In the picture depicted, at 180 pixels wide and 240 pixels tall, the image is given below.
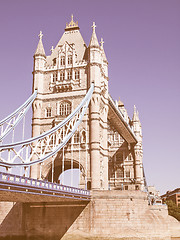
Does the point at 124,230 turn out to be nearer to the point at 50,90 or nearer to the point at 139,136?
the point at 50,90

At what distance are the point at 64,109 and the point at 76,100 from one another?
202 cm

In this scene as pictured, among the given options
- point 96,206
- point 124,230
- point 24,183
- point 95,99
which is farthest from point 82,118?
point 24,183

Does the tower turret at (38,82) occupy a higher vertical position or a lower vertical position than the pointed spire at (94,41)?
lower

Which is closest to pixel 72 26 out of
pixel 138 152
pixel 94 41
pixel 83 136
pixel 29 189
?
pixel 94 41

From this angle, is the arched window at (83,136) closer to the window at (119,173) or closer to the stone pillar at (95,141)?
the stone pillar at (95,141)

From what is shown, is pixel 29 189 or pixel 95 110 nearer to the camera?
pixel 29 189

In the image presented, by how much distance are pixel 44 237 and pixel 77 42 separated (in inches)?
1104

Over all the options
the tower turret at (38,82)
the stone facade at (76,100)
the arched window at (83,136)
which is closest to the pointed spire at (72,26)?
the stone facade at (76,100)

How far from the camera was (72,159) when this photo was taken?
41.5 meters

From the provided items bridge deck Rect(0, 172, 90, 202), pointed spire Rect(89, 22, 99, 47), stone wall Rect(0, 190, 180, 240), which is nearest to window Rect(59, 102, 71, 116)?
pointed spire Rect(89, 22, 99, 47)

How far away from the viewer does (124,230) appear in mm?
36031

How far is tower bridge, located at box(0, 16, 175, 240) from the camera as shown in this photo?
35.9 meters

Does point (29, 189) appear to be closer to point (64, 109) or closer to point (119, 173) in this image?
point (64, 109)

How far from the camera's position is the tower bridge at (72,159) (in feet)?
118
